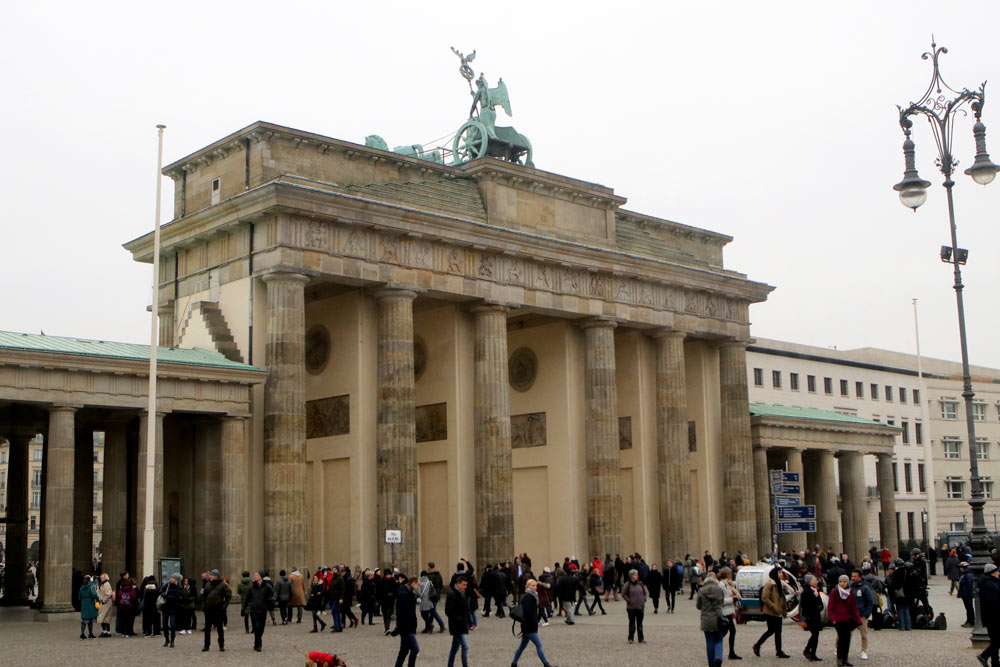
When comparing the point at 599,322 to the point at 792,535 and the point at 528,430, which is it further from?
the point at 792,535

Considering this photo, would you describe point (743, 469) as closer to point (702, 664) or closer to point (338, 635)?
point (338, 635)

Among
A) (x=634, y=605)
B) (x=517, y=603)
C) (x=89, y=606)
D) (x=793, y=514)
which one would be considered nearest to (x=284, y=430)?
(x=89, y=606)

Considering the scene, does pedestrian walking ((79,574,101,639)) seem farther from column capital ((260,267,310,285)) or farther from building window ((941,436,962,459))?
building window ((941,436,962,459))

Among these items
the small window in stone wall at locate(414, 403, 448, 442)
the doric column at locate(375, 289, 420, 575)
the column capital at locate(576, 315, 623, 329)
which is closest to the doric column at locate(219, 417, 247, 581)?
the doric column at locate(375, 289, 420, 575)

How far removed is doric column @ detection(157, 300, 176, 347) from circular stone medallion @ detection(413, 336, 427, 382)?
8.73 m

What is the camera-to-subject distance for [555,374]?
4656 centimetres

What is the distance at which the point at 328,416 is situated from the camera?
40.3m

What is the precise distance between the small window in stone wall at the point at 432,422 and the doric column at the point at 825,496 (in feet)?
75.1

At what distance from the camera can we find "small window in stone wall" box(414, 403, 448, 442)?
4272cm

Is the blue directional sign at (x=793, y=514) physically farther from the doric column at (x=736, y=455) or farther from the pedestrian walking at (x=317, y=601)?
the doric column at (x=736, y=455)

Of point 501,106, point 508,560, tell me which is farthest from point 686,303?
point 508,560

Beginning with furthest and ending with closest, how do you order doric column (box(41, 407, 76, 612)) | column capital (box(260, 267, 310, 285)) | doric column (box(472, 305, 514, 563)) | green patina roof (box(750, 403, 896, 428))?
green patina roof (box(750, 403, 896, 428)) < doric column (box(472, 305, 514, 563)) < column capital (box(260, 267, 310, 285)) < doric column (box(41, 407, 76, 612))

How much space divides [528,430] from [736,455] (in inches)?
377

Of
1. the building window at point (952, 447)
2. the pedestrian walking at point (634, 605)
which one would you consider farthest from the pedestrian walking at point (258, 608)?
the building window at point (952, 447)
